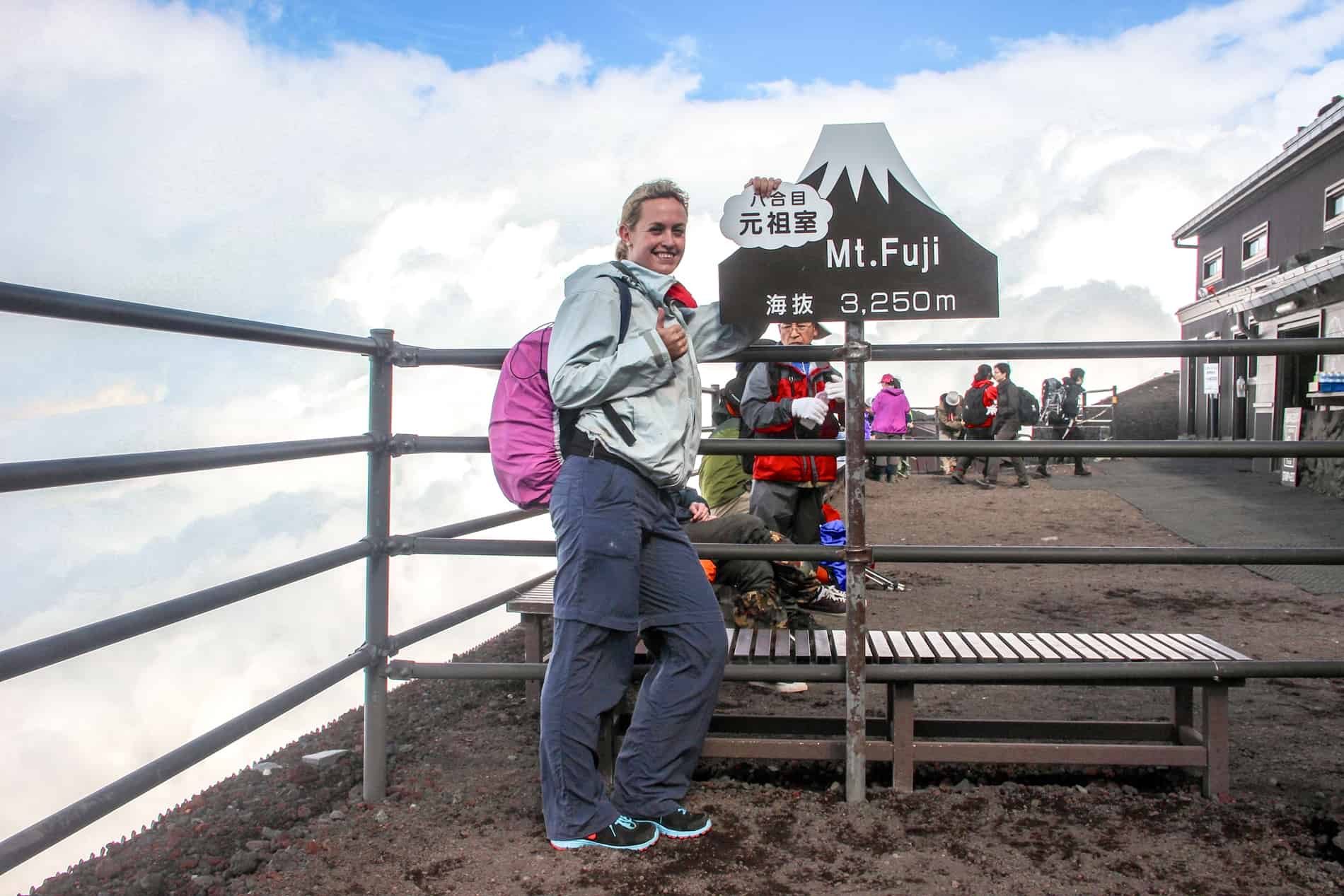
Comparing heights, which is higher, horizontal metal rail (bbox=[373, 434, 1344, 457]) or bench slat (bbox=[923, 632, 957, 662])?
horizontal metal rail (bbox=[373, 434, 1344, 457])

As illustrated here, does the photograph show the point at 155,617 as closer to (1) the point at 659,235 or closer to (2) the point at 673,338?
(2) the point at 673,338

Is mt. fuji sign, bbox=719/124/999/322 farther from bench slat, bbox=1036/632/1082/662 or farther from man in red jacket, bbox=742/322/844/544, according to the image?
bench slat, bbox=1036/632/1082/662

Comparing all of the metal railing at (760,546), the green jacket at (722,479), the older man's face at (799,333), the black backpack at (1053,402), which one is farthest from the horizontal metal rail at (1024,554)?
the black backpack at (1053,402)

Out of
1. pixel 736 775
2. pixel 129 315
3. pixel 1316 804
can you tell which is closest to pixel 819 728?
pixel 736 775

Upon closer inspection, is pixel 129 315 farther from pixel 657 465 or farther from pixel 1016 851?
pixel 1016 851

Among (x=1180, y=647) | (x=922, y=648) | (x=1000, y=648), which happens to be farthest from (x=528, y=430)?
(x=1180, y=647)

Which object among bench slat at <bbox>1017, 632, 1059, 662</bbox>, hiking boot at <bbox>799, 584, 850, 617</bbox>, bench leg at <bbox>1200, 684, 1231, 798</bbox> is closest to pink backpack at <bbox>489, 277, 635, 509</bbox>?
bench slat at <bbox>1017, 632, 1059, 662</bbox>

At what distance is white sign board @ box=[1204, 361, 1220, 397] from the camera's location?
23750 millimetres

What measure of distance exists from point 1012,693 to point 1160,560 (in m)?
1.85

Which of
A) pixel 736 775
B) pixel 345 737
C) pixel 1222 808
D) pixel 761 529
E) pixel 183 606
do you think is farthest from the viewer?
pixel 761 529

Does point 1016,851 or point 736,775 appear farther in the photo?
point 736,775

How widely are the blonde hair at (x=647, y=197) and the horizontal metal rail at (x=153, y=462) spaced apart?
3.40 feet

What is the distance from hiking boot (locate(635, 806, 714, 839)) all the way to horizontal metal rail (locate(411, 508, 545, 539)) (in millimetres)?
977

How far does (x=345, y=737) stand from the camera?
4180 millimetres
